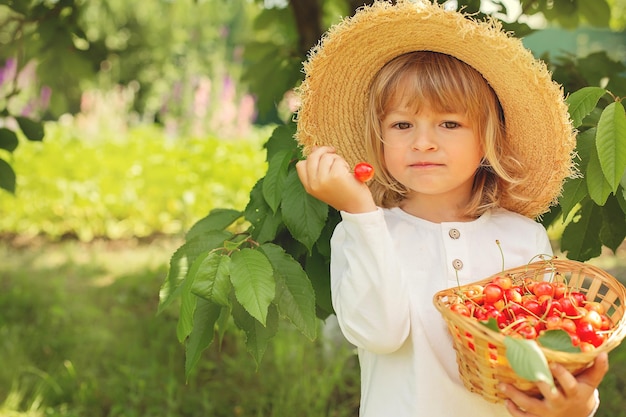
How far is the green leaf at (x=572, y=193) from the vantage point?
4.81 feet

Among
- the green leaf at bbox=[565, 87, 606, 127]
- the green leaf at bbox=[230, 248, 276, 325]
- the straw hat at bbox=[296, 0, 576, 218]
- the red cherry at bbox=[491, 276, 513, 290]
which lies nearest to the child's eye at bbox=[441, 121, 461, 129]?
the straw hat at bbox=[296, 0, 576, 218]

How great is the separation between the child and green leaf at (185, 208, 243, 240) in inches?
11.1

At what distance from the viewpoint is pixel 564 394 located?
3.68ft

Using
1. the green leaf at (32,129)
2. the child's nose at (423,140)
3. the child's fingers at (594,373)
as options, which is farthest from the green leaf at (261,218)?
the green leaf at (32,129)

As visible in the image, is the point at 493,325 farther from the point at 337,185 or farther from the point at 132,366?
the point at 132,366

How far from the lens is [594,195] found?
1.39 metres

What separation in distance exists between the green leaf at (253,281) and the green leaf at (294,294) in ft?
0.31

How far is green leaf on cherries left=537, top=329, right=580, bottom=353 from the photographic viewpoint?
42.5 inches

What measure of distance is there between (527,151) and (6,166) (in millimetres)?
1570

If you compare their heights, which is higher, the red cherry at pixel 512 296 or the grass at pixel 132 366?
the red cherry at pixel 512 296

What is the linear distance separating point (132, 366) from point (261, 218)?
176 centimetres

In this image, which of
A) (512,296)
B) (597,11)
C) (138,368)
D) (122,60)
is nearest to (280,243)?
(512,296)

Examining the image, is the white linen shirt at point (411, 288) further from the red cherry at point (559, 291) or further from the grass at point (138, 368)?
the grass at point (138, 368)

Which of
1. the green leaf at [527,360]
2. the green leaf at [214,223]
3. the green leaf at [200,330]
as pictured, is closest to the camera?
the green leaf at [527,360]
